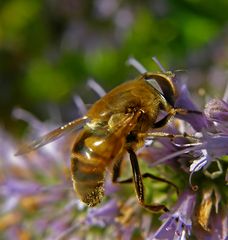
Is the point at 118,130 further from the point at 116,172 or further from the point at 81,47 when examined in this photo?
the point at 81,47

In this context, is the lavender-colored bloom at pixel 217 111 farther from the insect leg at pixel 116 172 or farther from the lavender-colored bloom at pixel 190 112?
the insect leg at pixel 116 172

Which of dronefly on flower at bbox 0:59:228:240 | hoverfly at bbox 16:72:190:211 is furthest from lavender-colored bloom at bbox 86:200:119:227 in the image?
hoverfly at bbox 16:72:190:211

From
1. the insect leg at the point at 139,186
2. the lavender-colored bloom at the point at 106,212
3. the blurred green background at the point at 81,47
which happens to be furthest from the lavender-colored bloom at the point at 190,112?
the blurred green background at the point at 81,47

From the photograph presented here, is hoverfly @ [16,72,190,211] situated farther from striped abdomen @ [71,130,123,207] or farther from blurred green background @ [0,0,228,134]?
blurred green background @ [0,0,228,134]

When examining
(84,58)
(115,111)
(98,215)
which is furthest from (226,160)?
(84,58)

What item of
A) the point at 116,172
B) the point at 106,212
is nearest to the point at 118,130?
the point at 116,172
